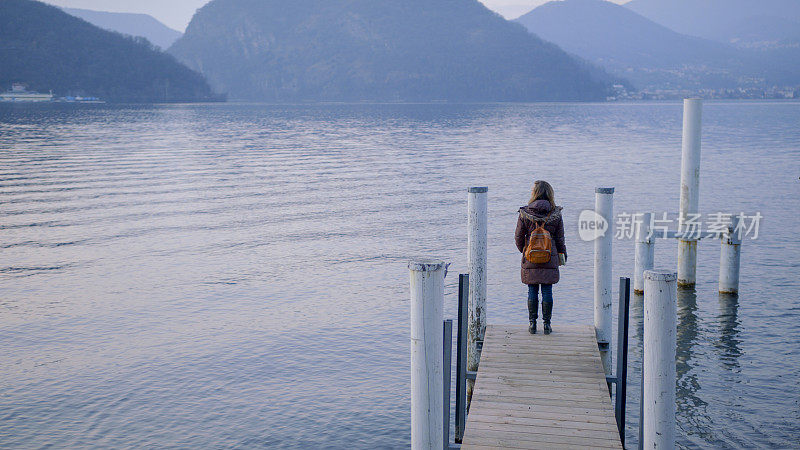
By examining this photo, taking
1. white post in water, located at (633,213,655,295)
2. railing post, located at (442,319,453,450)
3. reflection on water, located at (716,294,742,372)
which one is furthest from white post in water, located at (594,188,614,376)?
white post in water, located at (633,213,655,295)

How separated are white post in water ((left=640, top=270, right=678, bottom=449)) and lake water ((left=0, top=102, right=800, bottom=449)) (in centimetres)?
323

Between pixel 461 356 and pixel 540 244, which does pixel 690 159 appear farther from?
pixel 461 356

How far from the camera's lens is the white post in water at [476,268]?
8.37 metres

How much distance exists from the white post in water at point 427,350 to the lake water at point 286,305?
3.37 meters

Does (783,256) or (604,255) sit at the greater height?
(604,255)

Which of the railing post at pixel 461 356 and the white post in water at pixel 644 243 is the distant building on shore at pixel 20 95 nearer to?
the white post in water at pixel 644 243

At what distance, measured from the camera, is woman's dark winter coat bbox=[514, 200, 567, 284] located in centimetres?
825

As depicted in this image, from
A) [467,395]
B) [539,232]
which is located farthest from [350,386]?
[539,232]

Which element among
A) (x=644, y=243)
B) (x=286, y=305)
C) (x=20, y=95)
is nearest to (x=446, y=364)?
(x=644, y=243)

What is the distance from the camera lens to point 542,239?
821cm

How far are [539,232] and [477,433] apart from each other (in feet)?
8.52

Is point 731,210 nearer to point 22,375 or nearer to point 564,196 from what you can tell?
point 564,196

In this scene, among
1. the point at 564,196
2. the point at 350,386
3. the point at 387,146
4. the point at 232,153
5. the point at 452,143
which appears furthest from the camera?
the point at 452,143

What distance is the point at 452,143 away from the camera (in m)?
61.4
